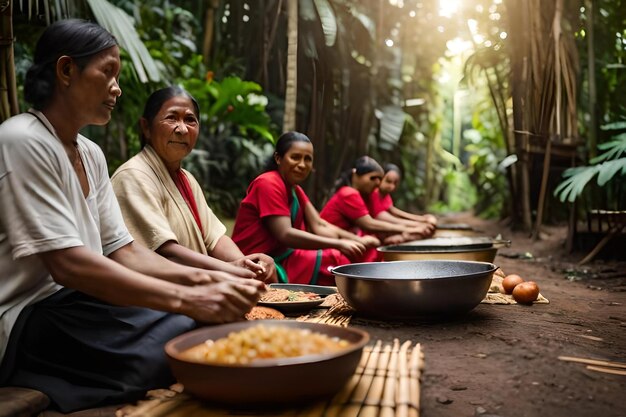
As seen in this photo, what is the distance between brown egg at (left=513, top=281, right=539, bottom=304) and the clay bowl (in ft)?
6.18

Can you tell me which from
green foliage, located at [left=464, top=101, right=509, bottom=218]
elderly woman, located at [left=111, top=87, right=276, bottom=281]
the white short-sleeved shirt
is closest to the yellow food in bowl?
the white short-sleeved shirt

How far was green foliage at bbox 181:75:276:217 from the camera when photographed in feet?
24.3

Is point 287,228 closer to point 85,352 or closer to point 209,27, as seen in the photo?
point 85,352

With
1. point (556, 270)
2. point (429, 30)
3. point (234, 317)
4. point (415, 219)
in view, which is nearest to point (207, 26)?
point (415, 219)

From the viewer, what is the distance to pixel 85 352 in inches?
68.0

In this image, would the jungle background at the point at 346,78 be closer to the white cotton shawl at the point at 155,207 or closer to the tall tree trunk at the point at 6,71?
the tall tree trunk at the point at 6,71

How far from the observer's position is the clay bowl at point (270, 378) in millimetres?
1343

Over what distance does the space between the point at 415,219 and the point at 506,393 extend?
564cm

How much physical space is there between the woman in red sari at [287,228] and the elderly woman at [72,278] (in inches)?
65.8

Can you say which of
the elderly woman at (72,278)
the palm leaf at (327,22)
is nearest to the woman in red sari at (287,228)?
the elderly woman at (72,278)

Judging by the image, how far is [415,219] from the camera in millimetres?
7270

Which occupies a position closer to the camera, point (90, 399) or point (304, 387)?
point (304, 387)

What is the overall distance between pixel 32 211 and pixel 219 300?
585mm

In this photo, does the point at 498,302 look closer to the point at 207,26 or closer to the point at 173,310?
the point at 173,310
